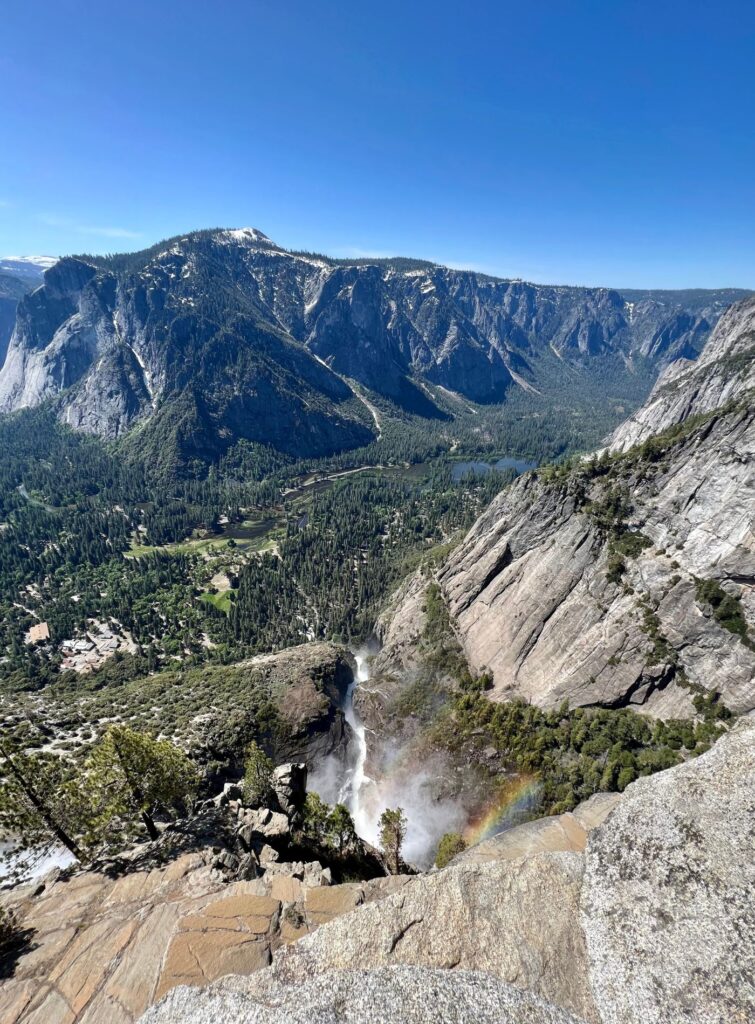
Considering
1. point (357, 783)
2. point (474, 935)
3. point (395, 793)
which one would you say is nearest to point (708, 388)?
point (395, 793)

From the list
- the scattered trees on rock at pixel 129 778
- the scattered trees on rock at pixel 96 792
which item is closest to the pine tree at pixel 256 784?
the scattered trees on rock at pixel 96 792

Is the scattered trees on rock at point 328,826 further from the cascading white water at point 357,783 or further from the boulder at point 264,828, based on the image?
the cascading white water at point 357,783

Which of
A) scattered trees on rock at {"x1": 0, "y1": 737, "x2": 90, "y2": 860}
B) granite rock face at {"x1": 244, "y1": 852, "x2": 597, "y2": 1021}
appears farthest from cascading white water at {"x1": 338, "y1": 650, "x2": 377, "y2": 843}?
granite rock face at {"x1": 244, "y1": 852, "x2": 597, "y2": 1021}

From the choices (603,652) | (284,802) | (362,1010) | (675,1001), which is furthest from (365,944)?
(603,652)

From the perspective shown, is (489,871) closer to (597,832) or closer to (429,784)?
(597,832)

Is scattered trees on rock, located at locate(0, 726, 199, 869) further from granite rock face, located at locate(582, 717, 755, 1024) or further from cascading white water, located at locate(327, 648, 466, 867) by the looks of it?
cascading white water, located at locate(327, 648, 466, 867)
